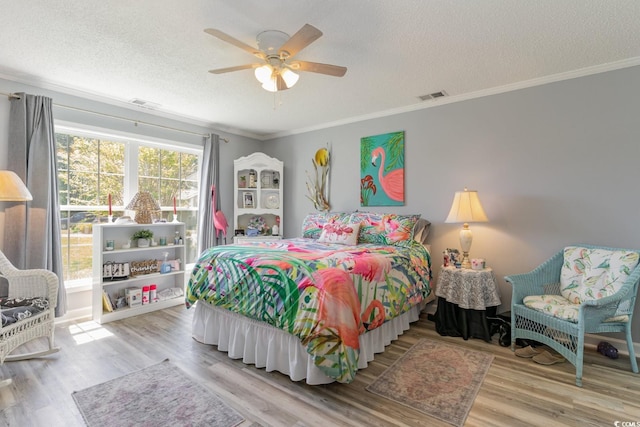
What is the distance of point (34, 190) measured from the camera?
10.2 ft

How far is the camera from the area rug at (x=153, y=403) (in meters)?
1.80

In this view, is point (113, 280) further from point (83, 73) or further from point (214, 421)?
point (214, 421)

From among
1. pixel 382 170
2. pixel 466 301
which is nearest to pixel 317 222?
pixel 382 170

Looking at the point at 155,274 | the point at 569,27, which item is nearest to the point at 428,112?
the point at 569,27

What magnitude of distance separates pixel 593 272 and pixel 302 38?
293cm

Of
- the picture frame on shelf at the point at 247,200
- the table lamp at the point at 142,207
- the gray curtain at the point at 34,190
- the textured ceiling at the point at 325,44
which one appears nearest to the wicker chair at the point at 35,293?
the gray curtain at the point at 34,190

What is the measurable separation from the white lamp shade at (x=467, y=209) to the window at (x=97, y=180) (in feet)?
11.6

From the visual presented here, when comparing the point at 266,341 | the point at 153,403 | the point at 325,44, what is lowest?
the point at 153,403

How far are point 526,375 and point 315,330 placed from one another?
1658 mm

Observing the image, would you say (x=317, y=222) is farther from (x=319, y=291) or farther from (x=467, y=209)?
(x=319, y=291)

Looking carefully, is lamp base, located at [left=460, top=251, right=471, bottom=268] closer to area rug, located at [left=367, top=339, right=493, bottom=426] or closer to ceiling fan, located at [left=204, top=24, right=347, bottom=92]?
area rug, located at [left=367, top=339, right=493, bottom=426]

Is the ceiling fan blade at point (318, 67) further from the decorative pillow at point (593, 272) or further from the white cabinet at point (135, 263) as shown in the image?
the white cabinet at point (135, 263)

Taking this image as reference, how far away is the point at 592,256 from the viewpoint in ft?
8.64

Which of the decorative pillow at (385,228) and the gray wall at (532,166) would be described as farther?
the decorative pillow at (385,228)
